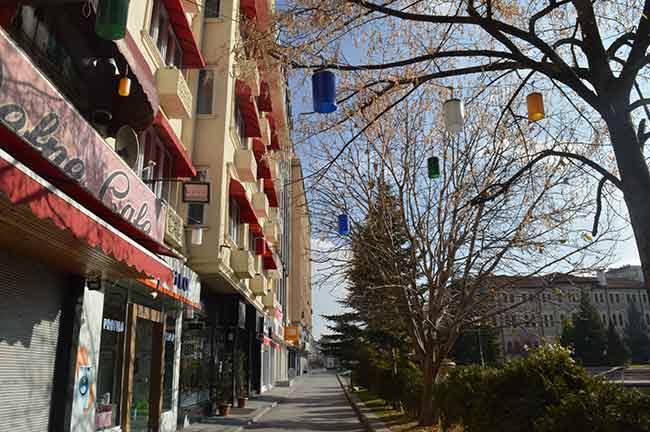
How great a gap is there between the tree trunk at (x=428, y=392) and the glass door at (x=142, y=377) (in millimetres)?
7104

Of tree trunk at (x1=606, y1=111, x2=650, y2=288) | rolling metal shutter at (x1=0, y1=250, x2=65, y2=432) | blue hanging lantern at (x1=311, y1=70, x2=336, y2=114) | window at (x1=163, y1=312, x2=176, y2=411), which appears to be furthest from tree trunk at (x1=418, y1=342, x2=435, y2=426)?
blue hanging lantern at (x1=311, y1=70, x2=336, y2=114)

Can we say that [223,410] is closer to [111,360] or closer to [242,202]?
[242,202]

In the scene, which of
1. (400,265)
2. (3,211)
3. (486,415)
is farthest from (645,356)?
(3,211)

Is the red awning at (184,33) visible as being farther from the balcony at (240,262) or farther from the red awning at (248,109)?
the balcony at (240,262)

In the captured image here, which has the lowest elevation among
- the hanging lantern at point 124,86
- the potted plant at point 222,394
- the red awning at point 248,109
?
the potted plant at point 222,394

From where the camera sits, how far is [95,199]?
300 inches

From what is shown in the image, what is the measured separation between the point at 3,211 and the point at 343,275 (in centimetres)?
1120

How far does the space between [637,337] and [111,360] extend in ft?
299

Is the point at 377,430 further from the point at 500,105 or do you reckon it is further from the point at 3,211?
the point at 3,211

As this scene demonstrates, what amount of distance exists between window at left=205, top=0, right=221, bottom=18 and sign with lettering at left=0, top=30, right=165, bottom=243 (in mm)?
9900

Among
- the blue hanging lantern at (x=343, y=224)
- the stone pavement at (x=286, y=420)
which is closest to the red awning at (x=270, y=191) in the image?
the stone pavement at (x=286, y=420)

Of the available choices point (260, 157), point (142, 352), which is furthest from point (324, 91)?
point (260, 157)

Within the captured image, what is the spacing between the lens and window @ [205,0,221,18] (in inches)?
674

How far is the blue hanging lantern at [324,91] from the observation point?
Result: 6047mm
